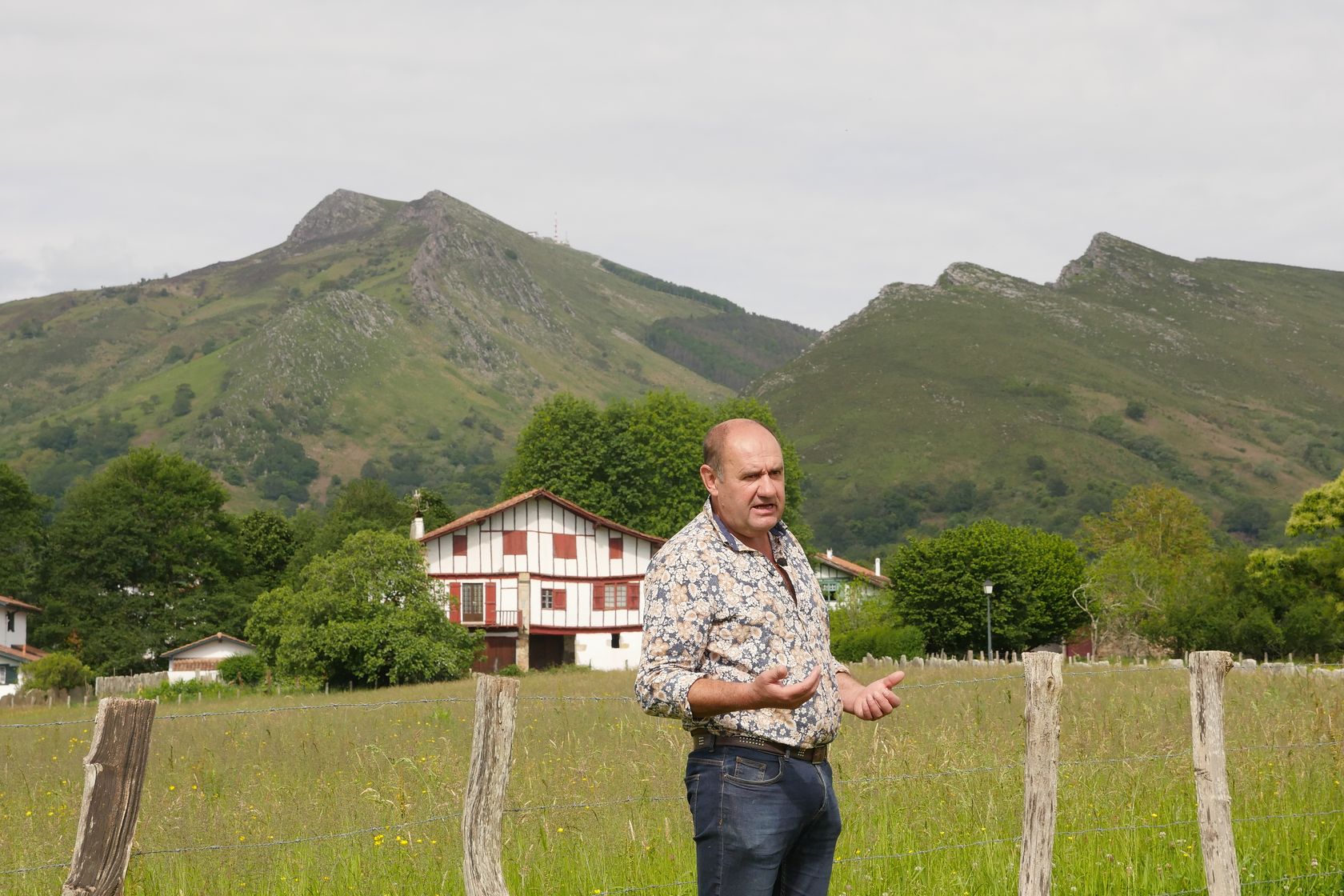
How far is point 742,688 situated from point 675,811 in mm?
4662

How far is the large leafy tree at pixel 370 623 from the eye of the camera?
43219 mm

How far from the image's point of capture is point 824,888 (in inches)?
198

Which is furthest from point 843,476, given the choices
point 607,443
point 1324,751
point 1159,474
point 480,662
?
point 1324,751

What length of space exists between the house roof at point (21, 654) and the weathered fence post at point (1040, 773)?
62595mm

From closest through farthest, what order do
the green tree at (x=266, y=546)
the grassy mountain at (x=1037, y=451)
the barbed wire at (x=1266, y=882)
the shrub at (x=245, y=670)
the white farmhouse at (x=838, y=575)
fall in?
the barbed wire at (x=1266, y=882)
the shrub at (x=245, y=670)
the green tree at (x=266, y=546)
the white farmhouse at (x=838, y=575)
the grassy mountain at (x=1037, y=451)

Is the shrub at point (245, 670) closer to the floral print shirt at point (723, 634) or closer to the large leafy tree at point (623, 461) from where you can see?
the large leafy tree at point (623, 461)

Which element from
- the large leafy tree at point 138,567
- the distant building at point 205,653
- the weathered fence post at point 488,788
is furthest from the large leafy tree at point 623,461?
the weathered fence post at point 488,788

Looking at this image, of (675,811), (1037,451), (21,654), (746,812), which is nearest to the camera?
(746,812)

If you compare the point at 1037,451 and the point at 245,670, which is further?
the point at 1037,451

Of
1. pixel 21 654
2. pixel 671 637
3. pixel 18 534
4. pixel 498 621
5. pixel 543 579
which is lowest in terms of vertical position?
pixel 21 654

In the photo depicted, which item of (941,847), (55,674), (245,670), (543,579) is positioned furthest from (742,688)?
(543,579)

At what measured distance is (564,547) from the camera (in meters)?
61.1

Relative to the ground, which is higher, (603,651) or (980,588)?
(980,588)

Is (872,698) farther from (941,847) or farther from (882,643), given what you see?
(882,643)
